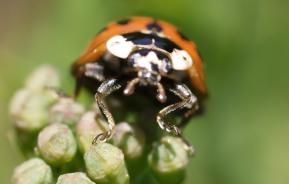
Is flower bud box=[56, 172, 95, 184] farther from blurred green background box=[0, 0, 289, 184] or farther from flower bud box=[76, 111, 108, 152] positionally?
blurred green background box=[0, 0, 289, 184]

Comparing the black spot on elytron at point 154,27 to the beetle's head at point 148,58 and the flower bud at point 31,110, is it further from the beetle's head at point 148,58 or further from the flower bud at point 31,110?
the flower bud at point 31,110

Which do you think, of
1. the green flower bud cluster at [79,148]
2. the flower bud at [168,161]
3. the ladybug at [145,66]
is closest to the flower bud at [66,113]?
the green flower bud cluster at [79,148]

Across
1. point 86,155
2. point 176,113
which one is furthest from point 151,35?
point 86,155

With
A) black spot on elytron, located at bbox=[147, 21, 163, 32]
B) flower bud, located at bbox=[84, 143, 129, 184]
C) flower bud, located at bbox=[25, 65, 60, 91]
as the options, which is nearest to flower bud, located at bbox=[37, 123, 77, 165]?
flower bud, located at bbox=[84, 143, 129, 184]

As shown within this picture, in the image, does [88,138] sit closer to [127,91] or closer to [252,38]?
[127,91]

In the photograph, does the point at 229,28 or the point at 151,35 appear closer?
the point at 151,35

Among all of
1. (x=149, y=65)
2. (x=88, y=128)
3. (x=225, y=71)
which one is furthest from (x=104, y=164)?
(x=225, y=71)

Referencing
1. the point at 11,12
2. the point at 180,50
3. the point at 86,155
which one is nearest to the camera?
the point at 86,155
